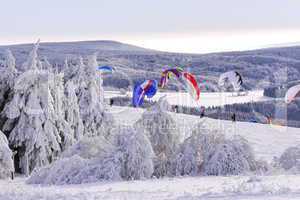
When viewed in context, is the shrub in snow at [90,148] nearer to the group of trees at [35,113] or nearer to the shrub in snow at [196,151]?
the shrub in snow at [196,151]

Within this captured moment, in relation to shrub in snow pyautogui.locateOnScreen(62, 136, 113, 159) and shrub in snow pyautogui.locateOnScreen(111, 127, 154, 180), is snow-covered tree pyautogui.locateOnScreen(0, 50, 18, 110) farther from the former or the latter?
shrub in snow pyautogui.locateOnScreen(111, 127, 154, 180)

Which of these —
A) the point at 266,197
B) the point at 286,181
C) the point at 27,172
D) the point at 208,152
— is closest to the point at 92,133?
the point at 27,172

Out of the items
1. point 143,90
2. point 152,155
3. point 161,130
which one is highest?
point 143,90

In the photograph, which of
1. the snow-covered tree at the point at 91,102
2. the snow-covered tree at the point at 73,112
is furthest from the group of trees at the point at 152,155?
the snow-covered tree at the point at 91,102

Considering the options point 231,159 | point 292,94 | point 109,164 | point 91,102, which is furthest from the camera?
point 91,102

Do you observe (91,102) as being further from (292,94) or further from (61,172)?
(61,172)

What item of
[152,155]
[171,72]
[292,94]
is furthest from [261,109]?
[152,155]
